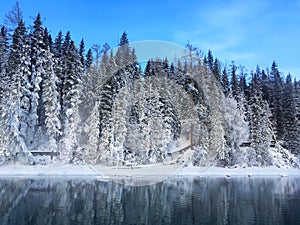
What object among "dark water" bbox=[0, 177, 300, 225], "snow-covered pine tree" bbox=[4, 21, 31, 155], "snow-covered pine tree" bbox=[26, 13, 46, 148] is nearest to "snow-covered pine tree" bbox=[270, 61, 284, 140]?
"dark water" bbox=[0, 177, 300, 225]

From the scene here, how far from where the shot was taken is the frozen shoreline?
39.7 metres

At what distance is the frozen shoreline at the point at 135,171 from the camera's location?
39.7 metres

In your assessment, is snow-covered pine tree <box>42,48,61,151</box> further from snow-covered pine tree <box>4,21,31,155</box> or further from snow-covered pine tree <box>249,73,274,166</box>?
snow-covered pine tree <box>249,73,274,166</box>

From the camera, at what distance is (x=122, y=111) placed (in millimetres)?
45000

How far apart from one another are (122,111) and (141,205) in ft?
75.8

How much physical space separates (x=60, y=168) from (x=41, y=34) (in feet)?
55.9

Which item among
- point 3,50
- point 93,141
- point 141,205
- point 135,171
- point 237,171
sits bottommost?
point 141,205

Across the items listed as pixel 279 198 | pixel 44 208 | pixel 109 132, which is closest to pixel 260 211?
pixel 279 198

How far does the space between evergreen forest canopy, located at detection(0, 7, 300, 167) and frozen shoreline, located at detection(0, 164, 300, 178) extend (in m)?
1.07

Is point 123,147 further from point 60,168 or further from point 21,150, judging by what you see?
point 21,150

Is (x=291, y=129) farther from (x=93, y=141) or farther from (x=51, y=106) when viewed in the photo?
(x=51, y=106)

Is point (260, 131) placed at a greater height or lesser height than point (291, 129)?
lesser

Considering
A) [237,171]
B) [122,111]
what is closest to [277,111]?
[237,171]

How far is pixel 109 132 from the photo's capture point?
143 feet
